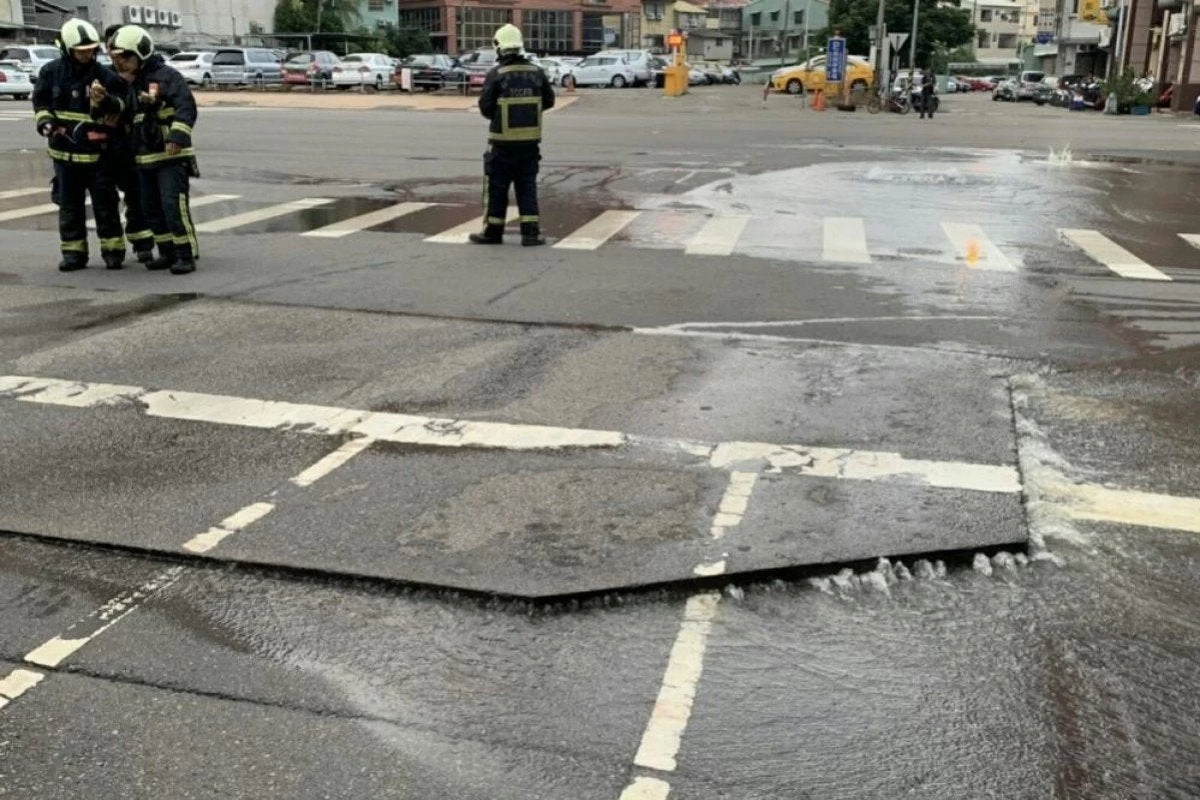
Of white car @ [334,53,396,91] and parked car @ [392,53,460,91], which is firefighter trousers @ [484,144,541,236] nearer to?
parked car @ [392,53,460,91]

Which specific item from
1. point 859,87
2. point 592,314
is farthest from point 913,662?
point 859,87

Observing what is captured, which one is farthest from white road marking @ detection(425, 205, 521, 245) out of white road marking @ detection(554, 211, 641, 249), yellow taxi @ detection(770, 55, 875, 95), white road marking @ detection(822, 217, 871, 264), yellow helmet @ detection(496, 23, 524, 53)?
yellow taxi @ detection(770, 55, 875, 95)

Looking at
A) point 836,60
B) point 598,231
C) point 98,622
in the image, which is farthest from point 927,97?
point 98,622

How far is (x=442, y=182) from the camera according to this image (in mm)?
16969

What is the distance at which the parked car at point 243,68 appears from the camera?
49344mm

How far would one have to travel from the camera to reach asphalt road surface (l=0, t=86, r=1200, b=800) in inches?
129

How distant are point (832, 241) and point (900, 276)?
190 centimetres

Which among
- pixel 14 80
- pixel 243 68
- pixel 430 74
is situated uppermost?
pixel 243 68

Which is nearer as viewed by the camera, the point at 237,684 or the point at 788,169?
the point at 237,684

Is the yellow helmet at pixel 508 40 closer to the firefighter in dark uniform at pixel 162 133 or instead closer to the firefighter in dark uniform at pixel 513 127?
the firefighter in dark uniform at pixel 513 127

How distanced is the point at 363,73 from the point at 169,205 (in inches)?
1651

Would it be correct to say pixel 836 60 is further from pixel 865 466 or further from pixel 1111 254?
pixel 865 466

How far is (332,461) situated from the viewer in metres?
5.40

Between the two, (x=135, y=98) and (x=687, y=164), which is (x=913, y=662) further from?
(x=687, y=164)
